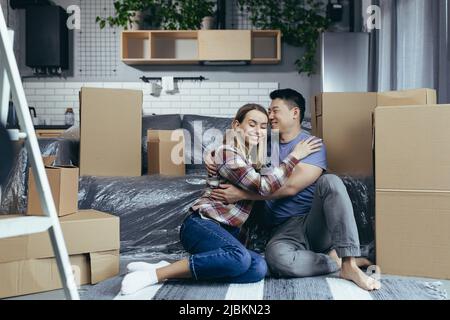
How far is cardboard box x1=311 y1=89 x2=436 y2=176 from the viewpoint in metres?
2.25

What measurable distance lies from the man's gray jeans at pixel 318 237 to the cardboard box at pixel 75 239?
65cm

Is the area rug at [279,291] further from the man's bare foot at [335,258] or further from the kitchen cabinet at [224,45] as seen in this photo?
the kitchen cabinet at [224,45]

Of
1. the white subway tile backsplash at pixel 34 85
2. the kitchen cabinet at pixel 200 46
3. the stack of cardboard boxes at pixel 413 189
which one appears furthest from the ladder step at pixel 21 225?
the white subway tile backsplash at pixel 34 85

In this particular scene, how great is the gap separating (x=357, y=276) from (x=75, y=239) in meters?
1.09

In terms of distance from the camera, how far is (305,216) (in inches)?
80.2

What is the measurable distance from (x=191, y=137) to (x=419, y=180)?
2.19 meters

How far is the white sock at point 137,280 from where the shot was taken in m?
1.69

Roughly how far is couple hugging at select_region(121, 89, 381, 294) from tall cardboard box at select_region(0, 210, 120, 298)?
0.13 meters

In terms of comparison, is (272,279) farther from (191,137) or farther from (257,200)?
(191,137)

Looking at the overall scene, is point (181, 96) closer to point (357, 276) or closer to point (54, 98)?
point (54, 98)

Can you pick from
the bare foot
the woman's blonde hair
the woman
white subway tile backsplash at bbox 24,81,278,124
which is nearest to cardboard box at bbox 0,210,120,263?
the woman

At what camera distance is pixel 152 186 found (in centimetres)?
238

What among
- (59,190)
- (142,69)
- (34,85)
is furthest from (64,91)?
(59,190)
